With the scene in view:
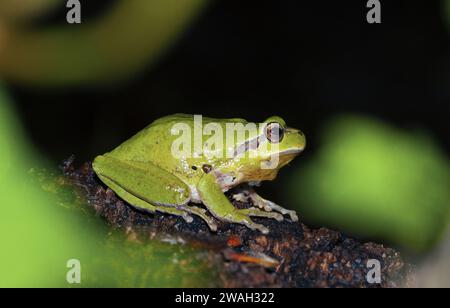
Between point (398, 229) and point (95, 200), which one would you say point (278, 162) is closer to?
point (398, 229)

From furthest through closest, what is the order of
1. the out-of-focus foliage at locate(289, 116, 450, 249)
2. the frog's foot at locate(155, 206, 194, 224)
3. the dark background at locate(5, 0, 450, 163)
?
1. the dark background at locate(5, 0, 450, 163)
2. the out-of-focus foliage at locate(289, 116, 450, 249)
3. the frog's foot at locate(155, 206, 194, 224)

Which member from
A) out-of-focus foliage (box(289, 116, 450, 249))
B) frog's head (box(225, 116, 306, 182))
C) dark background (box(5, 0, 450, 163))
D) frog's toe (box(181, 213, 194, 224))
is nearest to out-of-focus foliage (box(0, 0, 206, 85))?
dark background (box(5, 0, 450, 163))

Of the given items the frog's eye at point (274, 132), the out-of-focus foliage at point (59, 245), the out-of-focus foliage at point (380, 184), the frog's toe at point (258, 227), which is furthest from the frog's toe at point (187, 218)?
the out-of-focus foliage at point (380, 184)

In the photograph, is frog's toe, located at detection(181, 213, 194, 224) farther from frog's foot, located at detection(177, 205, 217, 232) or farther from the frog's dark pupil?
the frog's dark pupil

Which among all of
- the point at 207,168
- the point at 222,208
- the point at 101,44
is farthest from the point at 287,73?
the point at 222,208

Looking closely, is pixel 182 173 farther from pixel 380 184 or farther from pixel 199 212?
pixel 380 184

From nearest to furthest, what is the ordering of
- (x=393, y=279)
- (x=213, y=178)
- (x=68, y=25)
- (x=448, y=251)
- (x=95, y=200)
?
(x=448, y=251)
(x=393, y=279)
(x=95, y=200)
(x=213, y=178)
(x=68, y=25)
